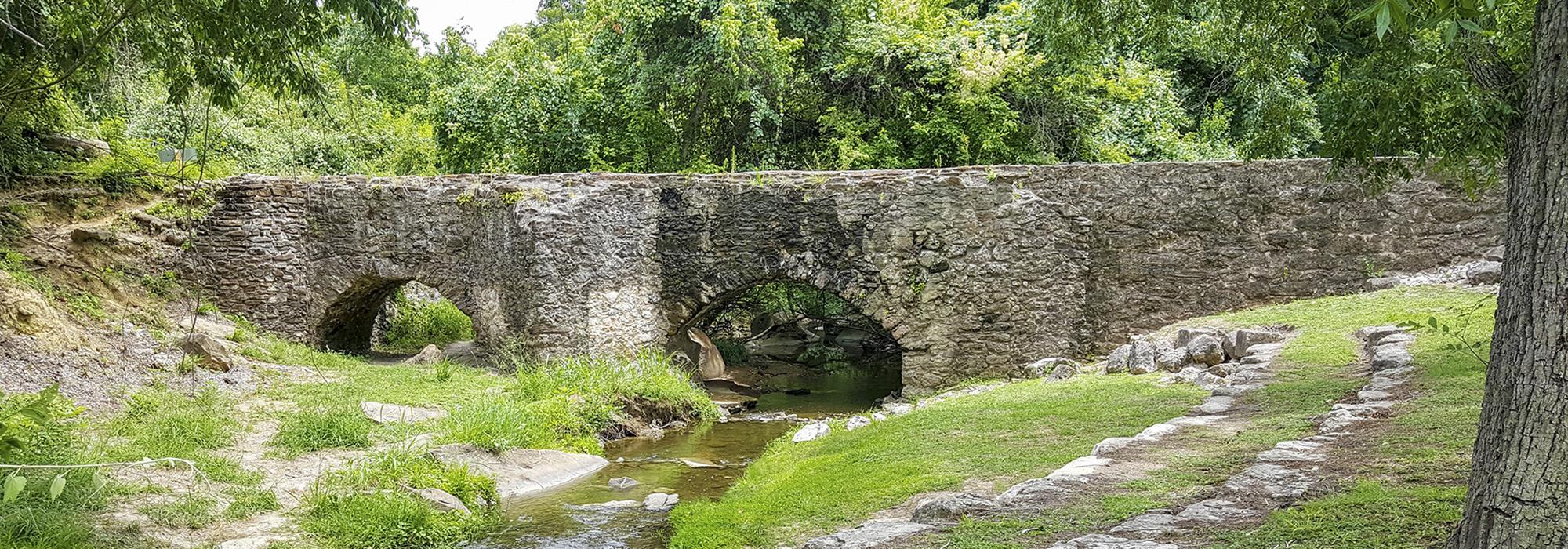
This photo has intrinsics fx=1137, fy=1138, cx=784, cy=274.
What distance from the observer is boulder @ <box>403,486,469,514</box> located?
7156 mm

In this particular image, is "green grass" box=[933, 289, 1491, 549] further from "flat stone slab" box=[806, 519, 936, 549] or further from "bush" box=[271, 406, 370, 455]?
"bush" box=[271, 406, 370, 455]

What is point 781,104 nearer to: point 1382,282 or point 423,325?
point 423,325

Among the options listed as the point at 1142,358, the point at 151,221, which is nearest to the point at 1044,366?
the point at 1142,358

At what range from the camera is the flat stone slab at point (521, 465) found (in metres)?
8.26

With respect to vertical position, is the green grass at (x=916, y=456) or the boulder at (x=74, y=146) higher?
the boulder at (x=74, y=146)

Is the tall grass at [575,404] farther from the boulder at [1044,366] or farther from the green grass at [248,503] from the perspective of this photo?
the boulder at [1044,366]

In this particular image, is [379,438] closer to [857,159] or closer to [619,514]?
[619,514]

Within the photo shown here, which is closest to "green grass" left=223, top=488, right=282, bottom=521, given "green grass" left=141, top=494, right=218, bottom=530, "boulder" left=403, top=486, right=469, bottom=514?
"green grass" left=141, top=494, right=218, bottom=530

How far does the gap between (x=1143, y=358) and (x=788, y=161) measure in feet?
30.3

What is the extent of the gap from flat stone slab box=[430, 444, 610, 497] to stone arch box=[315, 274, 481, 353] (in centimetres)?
483

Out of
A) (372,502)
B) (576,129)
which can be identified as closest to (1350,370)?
(372,502)

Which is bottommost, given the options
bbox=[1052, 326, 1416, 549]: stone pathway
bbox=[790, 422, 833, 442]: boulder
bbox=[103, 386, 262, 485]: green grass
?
bbox=[790, 422, 833, 442]: boulder

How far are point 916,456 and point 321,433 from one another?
4609 millimetres

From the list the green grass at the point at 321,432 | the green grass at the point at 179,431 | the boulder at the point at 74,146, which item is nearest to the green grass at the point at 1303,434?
the green grass at the point at 179,431
